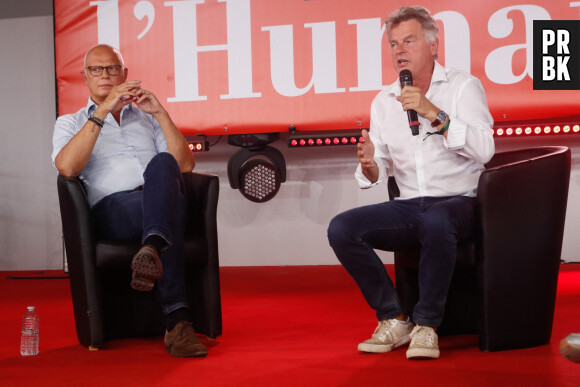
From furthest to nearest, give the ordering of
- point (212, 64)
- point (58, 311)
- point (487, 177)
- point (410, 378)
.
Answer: point (212, 64)
point (58, 311)
point (487, 177)
point (410, 378)

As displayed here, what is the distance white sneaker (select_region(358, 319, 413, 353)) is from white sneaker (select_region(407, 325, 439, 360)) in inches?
3.7

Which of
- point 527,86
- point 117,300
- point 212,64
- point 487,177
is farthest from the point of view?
point 212,64

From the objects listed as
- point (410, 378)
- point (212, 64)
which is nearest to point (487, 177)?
point (410, 378)

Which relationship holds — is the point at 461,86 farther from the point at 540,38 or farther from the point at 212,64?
the point at 212,64

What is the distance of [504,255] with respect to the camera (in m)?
2.05

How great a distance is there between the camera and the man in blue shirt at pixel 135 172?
6.95 ft

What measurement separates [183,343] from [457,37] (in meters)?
2.91

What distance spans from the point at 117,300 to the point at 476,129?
4.71ft

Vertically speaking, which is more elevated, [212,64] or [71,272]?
[212,64]

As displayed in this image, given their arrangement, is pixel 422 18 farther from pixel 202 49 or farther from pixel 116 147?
pixel 202 49

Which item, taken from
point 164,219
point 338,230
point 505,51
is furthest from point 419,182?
point 505,51

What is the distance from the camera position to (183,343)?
2.12 m

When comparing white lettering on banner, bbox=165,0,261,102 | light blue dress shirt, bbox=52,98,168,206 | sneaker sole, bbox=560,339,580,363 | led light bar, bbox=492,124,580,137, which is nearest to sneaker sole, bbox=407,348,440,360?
sneaker sole, bbox=560,339,580,363

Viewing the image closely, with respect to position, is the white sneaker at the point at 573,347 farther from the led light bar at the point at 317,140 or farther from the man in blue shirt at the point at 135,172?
the led light bar at the point at 317,140
